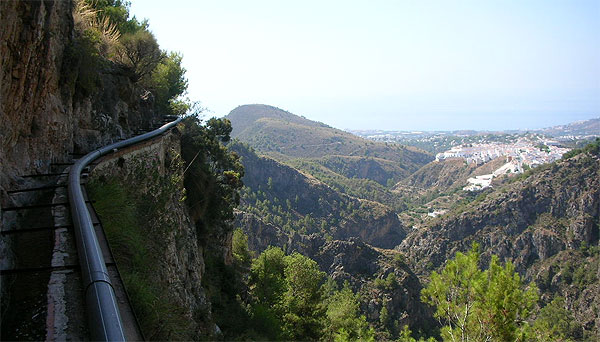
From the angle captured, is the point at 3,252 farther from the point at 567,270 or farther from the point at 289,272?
the point at 567,270

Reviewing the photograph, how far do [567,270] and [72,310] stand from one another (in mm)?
74863

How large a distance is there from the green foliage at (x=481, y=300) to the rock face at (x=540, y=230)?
59.3 meters

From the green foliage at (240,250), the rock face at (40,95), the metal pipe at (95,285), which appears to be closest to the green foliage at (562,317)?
the green foliage at (240,250)

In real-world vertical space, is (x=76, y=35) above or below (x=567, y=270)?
above

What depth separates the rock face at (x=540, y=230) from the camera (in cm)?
6125

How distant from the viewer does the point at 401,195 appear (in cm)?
15438

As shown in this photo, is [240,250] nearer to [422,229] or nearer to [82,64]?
[82,64]

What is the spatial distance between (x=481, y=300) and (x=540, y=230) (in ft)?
246

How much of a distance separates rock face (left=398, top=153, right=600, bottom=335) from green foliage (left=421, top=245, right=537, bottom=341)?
5927 centimetres

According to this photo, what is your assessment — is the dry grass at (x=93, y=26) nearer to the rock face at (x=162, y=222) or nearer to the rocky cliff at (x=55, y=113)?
the rocky cliff at (x=55, y=113)

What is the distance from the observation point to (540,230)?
230 ft

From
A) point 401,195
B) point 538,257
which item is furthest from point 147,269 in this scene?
point 401,195

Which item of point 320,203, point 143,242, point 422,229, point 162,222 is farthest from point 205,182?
point 320,203

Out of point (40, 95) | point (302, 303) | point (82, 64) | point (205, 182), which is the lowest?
point (302, 303)
